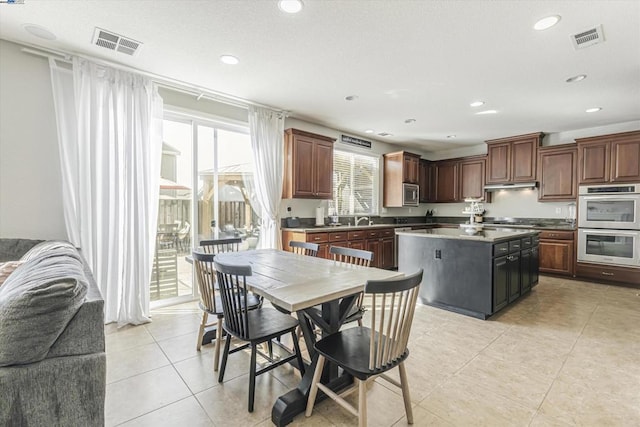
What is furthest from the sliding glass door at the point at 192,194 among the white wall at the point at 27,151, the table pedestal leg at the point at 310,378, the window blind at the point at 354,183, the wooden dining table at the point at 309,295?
the table pedestal leg at the point at 310,378

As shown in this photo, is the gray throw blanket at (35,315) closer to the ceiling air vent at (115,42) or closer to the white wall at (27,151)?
the white wall at (27,151)

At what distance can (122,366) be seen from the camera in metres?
2.37

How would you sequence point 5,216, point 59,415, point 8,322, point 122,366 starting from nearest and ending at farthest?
point 8,322, point 59,415, point 122,366, point 5,216

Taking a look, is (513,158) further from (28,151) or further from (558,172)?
(28,151)

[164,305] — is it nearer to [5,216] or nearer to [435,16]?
[5,216]

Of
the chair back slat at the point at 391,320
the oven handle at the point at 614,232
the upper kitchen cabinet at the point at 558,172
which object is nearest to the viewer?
the chair back slat at the point at 391,320

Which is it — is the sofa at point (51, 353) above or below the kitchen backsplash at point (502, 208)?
below

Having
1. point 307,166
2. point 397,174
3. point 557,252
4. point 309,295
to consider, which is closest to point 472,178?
point 397,174

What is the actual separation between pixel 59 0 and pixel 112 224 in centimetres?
194

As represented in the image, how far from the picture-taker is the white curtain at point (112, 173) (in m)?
2.91

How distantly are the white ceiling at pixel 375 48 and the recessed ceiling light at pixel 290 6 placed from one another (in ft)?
0.15

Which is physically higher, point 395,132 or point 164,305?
point 395,132

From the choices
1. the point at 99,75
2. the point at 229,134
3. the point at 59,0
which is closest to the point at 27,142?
the point at 99,75

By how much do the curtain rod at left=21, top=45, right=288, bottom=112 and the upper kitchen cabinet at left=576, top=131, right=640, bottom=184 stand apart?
507 centimetres
